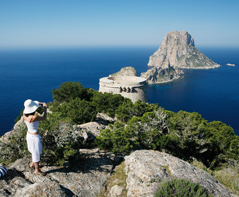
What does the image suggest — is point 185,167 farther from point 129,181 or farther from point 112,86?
point 112,86

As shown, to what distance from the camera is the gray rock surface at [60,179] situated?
5785mm

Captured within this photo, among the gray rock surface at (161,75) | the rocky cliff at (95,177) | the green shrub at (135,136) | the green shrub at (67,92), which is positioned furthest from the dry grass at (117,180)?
the gray rock surface at (161,75)

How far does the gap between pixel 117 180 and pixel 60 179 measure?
99.0 inches

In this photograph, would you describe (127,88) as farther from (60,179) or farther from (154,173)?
(60,179)

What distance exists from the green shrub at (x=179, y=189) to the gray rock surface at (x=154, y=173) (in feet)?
1.58

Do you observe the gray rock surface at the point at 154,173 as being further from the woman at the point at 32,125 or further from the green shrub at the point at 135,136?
the woman at the point at 32,125

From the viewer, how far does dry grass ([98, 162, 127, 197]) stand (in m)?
7.12

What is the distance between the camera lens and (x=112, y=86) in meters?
28.3

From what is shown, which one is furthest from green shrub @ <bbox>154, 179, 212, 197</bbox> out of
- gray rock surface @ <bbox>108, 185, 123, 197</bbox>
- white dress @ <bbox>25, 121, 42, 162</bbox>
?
white dress @ <bbox>25, 121, 42, 162</bbox>

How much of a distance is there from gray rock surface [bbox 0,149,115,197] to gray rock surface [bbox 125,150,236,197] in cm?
131

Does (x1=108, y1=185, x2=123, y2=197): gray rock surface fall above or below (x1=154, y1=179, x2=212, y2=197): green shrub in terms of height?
below

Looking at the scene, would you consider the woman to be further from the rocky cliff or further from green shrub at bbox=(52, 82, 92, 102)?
green shrub at bbox=(52, 82, 92, 102)

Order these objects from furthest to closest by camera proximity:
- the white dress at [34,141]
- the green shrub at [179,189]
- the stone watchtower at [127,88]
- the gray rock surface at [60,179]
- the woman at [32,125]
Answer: the stone watchtower at [127,88]
the white dress at [34,141]
the woman at [32,125]
the green shrub at [179,189]
the gray rock surface at [60,179]

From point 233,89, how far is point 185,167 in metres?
140
